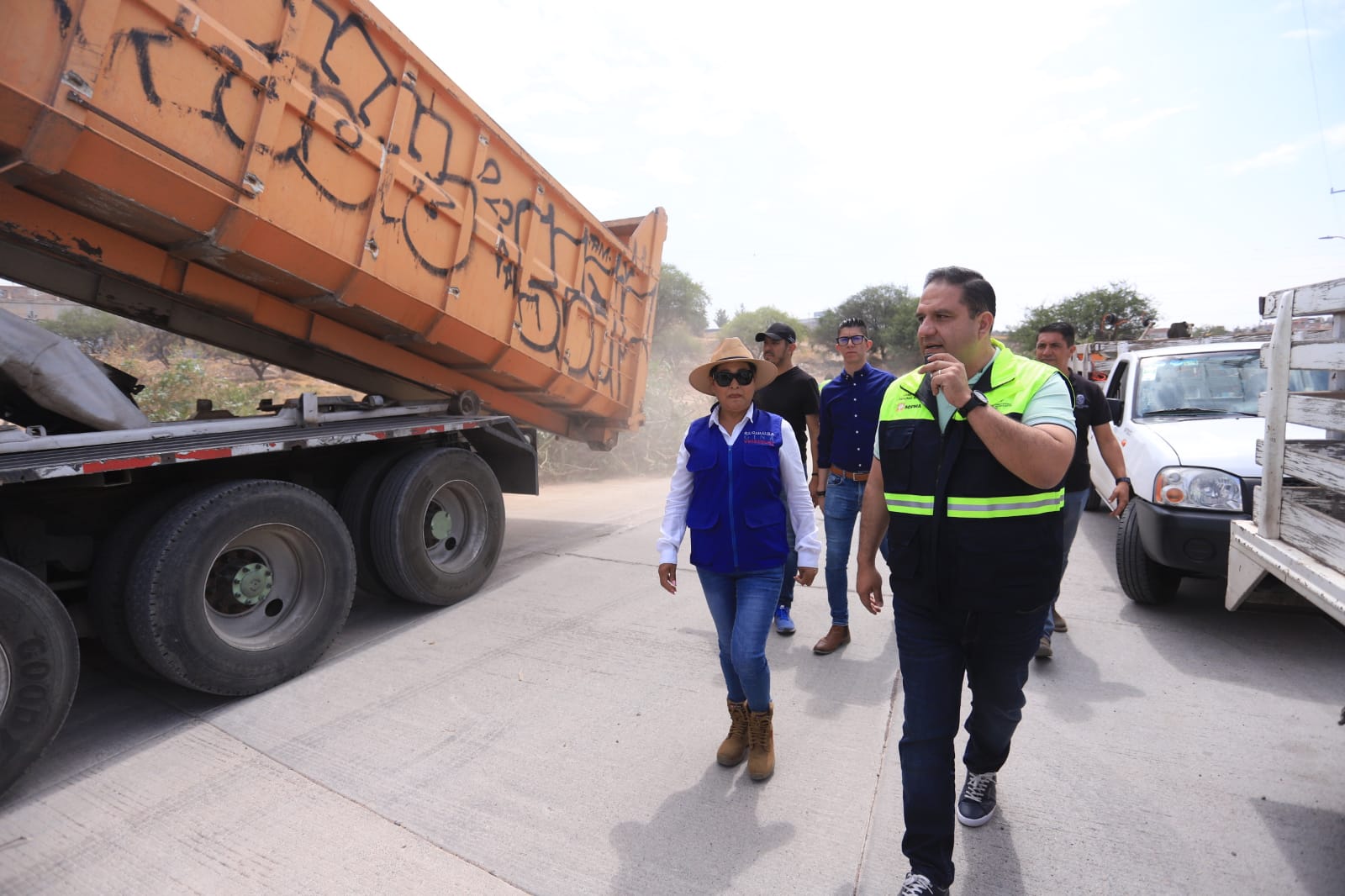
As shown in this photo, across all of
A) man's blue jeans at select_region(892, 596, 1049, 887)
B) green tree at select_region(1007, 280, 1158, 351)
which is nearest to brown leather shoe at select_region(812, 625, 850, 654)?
man's blue jeans at select_region(892, 596, 1049, 887)

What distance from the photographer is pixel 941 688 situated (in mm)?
2242

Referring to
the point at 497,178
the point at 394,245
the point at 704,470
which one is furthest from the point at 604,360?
the point at 704,470

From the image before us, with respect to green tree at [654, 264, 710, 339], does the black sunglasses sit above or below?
below

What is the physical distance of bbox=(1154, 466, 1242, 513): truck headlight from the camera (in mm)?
4172

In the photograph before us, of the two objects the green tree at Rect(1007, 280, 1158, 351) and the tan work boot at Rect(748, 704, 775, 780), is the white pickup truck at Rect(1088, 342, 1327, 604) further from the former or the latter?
the green tree at Rect(1007, 280, 1158, 351)

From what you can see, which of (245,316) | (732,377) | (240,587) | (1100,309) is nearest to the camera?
(732,377)

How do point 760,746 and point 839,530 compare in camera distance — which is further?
point 839,530

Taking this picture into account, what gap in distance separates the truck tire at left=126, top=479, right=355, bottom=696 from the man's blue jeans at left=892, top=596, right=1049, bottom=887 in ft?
9.89

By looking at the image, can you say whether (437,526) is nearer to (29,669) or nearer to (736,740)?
(29,669)

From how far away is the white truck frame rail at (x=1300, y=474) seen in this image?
91.1 inches

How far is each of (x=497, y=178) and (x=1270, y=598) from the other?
5.26 metres

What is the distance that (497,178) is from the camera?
16.9 ft

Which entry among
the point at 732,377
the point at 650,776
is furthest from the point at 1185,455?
the point at 650,776

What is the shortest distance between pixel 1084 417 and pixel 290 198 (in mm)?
4244
